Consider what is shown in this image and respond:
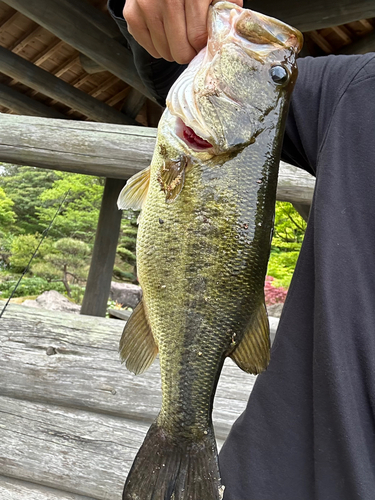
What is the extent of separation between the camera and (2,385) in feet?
6.50

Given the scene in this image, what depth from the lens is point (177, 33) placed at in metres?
0.93

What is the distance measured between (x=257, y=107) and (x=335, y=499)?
3.13 ft

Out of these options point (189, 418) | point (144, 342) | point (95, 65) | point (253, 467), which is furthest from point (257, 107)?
point (95, 65)

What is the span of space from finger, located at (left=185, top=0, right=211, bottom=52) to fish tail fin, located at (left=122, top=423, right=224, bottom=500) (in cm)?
97

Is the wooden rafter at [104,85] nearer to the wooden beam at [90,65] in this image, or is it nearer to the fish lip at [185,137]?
the wooden beam at [90,65]

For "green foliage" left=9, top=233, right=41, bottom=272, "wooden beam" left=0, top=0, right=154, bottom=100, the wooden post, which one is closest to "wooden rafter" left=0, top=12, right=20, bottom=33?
"wooden beam" left=0, top=0, right=154, bottom=100

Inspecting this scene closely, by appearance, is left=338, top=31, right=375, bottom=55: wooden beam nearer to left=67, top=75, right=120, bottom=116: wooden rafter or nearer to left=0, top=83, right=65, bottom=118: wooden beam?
left=67, top=75, right=120, bottom=116: wooden rafter

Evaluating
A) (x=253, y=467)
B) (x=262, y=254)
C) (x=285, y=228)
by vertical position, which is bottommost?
(x=285, y=228)

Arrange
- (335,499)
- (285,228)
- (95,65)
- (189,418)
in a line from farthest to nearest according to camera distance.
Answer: (285,228)
(95,65)
(189,418)
(335,499)

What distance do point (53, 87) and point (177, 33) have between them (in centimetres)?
349

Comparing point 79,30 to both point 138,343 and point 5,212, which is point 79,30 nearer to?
point 138,343

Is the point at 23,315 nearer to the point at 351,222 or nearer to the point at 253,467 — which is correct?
the point at 253,467

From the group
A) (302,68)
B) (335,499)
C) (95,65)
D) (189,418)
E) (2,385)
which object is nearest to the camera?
(335,499)

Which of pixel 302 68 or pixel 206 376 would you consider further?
pixel 302 68
